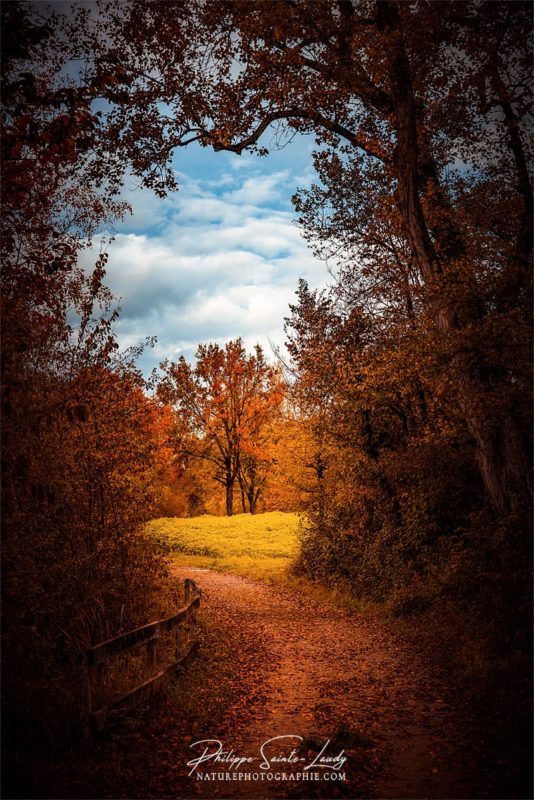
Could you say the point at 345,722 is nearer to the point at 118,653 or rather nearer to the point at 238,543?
the point at 118,653

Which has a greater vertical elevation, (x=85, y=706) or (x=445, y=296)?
(x=445, y=296)

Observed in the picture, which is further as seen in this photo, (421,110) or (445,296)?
(421,110)

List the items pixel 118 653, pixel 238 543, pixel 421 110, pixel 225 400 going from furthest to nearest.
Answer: pixel 225 400
pixel 238 543
pixel 421 110
pixel 118 653

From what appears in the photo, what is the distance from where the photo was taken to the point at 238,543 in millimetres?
28734

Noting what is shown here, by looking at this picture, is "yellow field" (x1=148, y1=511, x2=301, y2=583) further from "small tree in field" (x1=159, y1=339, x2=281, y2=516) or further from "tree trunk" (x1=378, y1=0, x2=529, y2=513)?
"tree trunk" (x1=378, y1=0, x2=529, y2=513)

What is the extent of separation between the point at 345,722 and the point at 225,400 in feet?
103

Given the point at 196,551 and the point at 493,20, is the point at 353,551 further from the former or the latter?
the point at 493,20

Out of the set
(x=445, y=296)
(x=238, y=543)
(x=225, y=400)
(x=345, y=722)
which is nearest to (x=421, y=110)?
(x=445, y=296)

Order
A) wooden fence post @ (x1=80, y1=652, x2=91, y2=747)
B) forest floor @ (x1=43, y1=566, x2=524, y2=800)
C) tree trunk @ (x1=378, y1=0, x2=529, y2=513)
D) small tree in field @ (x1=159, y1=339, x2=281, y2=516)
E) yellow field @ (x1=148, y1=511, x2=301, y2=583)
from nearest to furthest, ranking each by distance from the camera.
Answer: forest floor @ (x1=43, y1=566, x2=524, y2=800) → wooden fence post @ (x1=80, y1=652, x2=91, y2=747) → tree trunk @ (x1=378, y1=0, x2=529, y2=513) → yellow field @ (x1=148, y1=511, x2=301, y2=583) → small tree in field @ (x1=159, y1=339, x2=281, y2=516)

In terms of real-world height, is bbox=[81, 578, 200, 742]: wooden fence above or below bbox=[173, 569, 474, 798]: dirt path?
above

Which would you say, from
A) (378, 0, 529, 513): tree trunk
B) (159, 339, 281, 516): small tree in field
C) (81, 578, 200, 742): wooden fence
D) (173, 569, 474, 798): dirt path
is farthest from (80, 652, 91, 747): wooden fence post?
(159, 339, 281, 516): small tree in field

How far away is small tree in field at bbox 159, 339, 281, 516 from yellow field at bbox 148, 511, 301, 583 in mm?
5219

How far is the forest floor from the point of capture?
5492 millimetres

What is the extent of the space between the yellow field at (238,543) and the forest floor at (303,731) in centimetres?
1034
